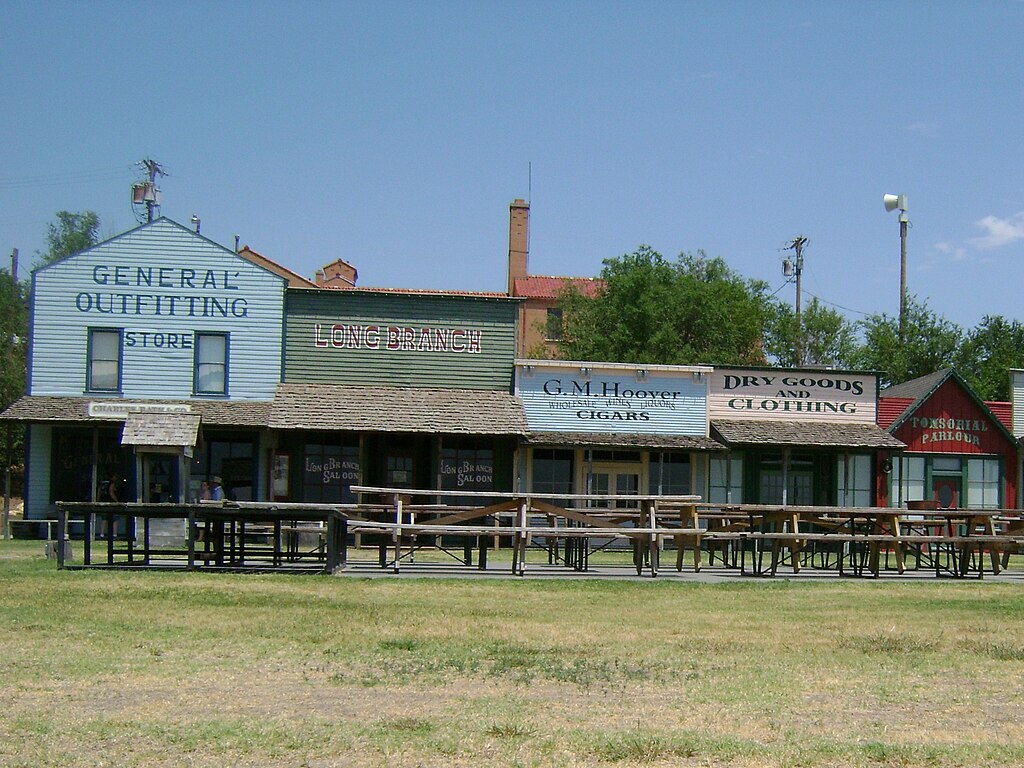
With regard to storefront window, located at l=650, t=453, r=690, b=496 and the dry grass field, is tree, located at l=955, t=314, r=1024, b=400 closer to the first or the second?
storefront window, located at l=650, t=453, r=690, b=496

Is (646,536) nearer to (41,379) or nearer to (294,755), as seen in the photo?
(294,755)

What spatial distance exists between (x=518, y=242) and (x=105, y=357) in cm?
3229

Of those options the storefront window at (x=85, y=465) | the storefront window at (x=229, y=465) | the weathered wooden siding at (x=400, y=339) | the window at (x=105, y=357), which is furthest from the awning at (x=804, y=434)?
the window at (x=105, y=357)

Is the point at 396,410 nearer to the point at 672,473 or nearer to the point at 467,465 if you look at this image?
the point at 467,465

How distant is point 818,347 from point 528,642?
44063 millimetres

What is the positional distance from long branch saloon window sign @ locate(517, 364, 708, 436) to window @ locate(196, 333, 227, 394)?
6.48 metres

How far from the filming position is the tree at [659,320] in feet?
157

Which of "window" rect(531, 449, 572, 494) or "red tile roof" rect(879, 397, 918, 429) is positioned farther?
"red tile roof" rect(879, 397, 918, 429)

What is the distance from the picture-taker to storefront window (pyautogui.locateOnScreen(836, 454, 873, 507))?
31234 mm

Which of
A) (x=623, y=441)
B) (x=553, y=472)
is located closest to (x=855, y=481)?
(x=623, y=441)

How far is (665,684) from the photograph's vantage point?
28.9ft

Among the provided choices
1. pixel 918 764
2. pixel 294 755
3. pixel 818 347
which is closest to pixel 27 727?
pixel 294 755

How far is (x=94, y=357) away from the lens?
28.2 m

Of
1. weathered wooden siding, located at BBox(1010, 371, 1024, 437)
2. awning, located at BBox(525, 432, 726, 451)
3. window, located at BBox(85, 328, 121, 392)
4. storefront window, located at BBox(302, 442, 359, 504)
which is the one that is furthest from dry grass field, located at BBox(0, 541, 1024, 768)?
weathered wooden siding, located at BBox(1010, 371, 1024, 437)
